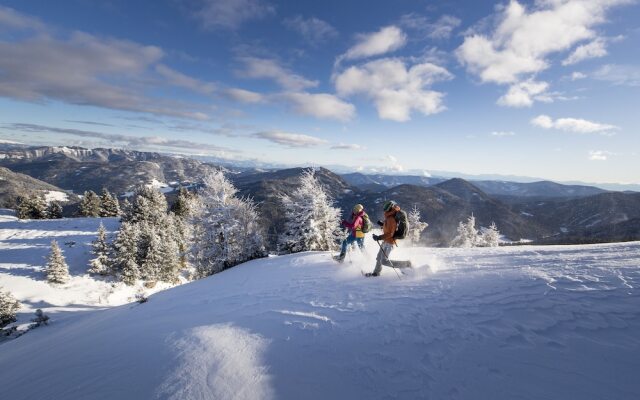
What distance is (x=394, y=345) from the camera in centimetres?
552

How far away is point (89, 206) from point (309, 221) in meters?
Result: 60.9

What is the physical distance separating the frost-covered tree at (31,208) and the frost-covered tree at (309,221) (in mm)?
56868

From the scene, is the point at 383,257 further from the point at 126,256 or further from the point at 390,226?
the point at 126,256

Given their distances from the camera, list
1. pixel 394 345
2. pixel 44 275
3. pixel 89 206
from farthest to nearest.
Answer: pixel 89 206 < pixel 44 275 < pixel 394 345

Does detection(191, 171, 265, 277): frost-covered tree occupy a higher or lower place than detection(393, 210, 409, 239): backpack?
lower

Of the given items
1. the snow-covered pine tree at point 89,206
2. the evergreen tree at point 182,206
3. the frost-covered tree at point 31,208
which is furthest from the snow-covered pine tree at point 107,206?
the evergreen tree at point 182,206

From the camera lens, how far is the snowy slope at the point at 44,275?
90.4ft

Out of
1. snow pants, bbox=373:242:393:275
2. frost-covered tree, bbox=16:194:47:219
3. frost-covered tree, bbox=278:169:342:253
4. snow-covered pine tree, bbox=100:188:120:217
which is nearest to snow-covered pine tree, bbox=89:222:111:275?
frost-covered tree, bbox=278:169:342:253

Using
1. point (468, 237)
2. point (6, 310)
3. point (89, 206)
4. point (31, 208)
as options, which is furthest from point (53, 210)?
point (468, 237)

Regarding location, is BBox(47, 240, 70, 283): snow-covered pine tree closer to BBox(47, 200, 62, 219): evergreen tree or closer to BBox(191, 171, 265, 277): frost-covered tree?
BBox(191, 171, 265, 277): frost-covered tree

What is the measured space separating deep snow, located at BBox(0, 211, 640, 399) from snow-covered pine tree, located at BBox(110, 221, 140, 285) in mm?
29019

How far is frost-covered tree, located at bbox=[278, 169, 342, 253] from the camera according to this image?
27.2 metres

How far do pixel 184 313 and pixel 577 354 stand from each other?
33.1 feet

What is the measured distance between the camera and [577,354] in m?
4.52
